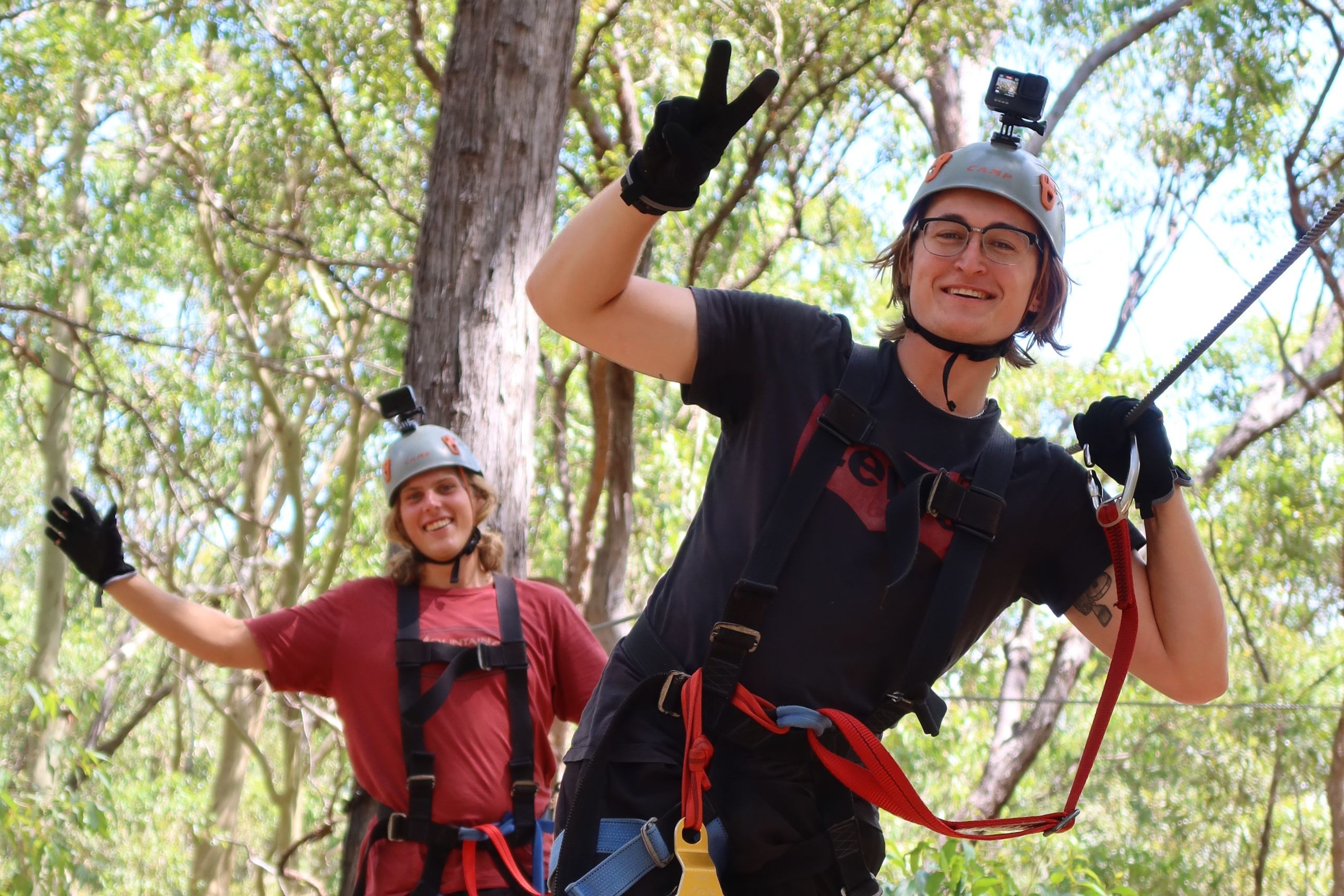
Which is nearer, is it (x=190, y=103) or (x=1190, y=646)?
(x=1190, y=646)

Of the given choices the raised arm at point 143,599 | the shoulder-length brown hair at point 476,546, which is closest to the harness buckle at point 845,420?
the shoulder-length brown hair at point 476,546

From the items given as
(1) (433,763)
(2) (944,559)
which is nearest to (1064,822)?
(2) (944,559)

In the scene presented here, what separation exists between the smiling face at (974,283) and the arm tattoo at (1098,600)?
0.41 metres

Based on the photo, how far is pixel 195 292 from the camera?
15797 mm

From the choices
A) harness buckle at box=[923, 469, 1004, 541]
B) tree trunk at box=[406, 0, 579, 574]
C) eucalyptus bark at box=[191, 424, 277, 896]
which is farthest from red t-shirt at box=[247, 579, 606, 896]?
eucalyptus bark at box=[191, 424, 277, 896]

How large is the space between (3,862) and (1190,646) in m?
7.55

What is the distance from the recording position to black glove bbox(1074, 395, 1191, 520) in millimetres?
1923

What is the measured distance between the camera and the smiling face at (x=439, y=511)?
3.70 meters

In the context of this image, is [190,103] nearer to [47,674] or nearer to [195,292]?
[195,292]

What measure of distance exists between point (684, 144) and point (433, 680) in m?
2.26

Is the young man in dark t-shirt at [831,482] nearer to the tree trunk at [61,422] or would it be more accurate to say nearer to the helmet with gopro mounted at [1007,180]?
the helmet with gopro mounted at [1007,180]

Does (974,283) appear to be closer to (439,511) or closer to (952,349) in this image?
(952,349)

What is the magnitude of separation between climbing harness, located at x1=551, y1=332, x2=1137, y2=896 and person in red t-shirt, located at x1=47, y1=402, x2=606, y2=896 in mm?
1638

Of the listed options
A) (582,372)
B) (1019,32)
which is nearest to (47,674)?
(582,372)
